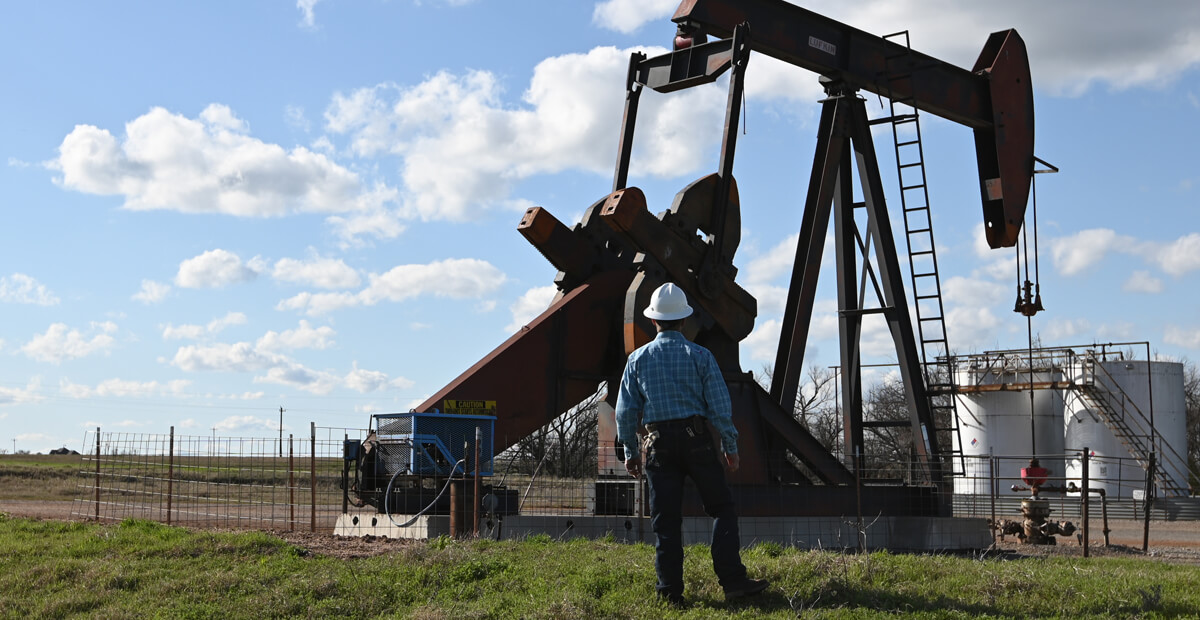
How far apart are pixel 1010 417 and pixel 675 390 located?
1213 inches

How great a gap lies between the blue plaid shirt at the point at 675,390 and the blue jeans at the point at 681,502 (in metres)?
0.11

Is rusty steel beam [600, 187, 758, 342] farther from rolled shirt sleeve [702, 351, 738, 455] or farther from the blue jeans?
the blue jeans

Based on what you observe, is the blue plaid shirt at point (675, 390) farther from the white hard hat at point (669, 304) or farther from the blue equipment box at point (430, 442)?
the blue equipment box at point (430, 442)

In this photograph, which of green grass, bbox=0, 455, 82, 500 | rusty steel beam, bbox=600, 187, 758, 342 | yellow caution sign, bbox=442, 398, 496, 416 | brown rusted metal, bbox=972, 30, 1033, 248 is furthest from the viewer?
green grass, bbox=0, 455, 82, 500

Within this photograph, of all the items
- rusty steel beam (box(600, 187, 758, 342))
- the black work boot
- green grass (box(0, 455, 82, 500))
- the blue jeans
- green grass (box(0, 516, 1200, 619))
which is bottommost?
green grass (box(0, 455, 82, 500))

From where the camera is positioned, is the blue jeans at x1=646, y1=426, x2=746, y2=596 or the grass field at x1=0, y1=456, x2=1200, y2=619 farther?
the grass field at x1=0, y1=456, x2=1200, y2=619

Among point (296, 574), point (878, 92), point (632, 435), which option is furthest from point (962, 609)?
point (878, 92)

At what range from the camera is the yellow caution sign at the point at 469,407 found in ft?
40.2

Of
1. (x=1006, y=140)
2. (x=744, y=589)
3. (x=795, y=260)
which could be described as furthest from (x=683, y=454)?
(x=1006, y=140)

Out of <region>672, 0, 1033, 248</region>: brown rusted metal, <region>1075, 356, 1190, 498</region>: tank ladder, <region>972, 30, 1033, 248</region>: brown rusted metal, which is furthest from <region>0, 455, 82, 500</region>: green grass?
<region>1075, 356, 1190, 498</region>: tank ladder

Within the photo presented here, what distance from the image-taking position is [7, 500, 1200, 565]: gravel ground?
948 centimetres

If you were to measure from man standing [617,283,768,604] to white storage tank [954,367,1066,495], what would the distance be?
28935 millimetres

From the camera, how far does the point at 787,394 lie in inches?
628

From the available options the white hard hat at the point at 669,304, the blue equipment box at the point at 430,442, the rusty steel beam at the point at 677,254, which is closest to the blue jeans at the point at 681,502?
the white hard hat at the point at 669,304
